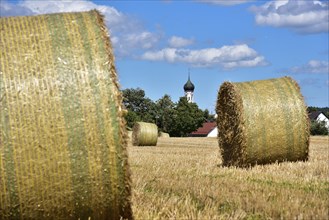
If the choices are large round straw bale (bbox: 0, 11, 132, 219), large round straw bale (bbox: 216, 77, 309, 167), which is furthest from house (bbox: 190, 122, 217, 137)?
large round straw bale (bbox: 0, 11, 132, 219)

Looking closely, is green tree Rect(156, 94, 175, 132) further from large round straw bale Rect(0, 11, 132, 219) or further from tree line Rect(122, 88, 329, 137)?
large round straw bale Rect(0, 11, 132, 219)

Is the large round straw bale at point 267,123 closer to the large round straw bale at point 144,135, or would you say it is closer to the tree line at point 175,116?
the large round straw bale at point 144,135

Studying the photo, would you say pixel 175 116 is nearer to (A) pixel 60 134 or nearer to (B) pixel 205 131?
(B) pixel 205 131

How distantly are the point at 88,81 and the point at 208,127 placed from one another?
88594 millimetres

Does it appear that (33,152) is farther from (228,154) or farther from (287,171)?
(228,154)

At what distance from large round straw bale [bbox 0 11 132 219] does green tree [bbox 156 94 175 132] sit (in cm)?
7512

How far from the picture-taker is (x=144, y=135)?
24312mm

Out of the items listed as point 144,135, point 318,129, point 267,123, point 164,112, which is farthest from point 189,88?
point 267,123

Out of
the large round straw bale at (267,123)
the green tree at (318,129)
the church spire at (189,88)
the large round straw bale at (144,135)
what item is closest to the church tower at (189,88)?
the church spire at (189,88)

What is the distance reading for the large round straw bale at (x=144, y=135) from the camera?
24.3m

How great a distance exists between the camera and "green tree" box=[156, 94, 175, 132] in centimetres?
8125

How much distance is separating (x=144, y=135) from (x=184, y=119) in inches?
2151

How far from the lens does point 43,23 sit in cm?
509

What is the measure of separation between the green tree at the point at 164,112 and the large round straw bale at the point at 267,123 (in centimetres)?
6914
